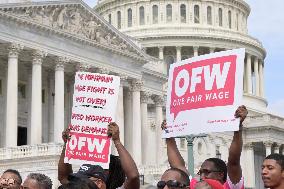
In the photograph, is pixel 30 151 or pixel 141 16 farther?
pixel 141 16

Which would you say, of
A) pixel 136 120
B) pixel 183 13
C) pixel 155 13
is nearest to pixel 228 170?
pixel 136 120

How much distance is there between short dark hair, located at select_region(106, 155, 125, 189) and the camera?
10742 mm

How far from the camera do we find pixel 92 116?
1355 centimetres

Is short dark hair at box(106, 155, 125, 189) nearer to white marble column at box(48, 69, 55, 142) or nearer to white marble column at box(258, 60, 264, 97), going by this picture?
white marble column at box(48, 69, 55, 142)

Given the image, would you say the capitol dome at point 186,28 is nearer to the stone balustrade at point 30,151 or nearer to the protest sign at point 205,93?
the stone balustrade at point 30,151

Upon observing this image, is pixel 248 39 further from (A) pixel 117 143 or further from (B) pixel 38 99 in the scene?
(A) pixel 117 143

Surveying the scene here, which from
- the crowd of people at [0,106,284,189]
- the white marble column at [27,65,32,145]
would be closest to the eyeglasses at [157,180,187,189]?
the crowd of people at [0,106,284,189]

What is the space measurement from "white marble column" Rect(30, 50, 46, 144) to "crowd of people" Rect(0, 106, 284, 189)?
42.2m

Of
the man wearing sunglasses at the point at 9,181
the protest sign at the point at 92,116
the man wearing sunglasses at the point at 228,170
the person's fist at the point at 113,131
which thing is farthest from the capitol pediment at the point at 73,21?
the man wearing sunglasses at the point at 228,170

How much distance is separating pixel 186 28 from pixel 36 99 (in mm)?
64534

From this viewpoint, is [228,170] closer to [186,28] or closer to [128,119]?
[128,119]

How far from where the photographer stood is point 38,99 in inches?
2136

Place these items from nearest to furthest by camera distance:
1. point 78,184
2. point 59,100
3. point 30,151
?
1. point 78,184
2. point 30,151
3. point 59,100

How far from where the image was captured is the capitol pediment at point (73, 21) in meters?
53.2
